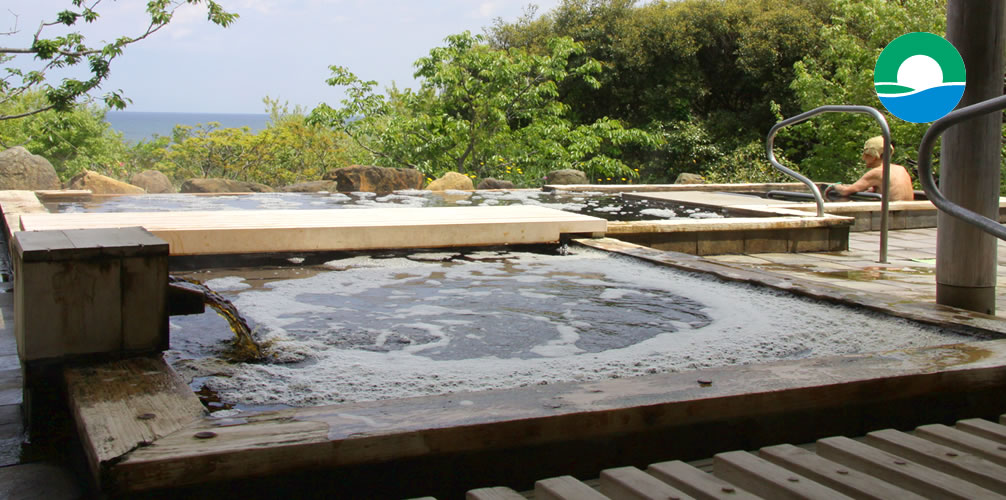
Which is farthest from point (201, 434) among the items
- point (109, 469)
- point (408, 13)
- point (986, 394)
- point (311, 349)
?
point (408, 13)

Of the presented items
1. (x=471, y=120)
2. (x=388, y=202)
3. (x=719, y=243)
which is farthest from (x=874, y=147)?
Answer: (x=471, y=120)

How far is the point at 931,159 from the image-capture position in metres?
2.73

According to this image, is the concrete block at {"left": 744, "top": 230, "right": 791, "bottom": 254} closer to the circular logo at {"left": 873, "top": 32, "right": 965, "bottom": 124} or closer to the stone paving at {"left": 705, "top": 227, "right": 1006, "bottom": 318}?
the stone paving at {"left": 705, "top": 227, "right": 1006, "bottom": 318}

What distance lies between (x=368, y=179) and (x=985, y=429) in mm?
10229

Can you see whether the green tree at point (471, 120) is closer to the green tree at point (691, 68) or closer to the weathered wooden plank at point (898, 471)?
the green tree at point (691, 68)

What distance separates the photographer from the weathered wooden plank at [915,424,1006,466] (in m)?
1.86

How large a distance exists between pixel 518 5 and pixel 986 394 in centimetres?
2130

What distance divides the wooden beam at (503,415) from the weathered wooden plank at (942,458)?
21 cm

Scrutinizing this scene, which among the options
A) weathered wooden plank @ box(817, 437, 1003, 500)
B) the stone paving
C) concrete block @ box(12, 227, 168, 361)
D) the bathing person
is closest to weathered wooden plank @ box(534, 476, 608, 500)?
weathered wooden plank @ box(817, 437, 1003, 500)

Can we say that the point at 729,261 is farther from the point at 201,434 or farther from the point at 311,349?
the point at 201,434

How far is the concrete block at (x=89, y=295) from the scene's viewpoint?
2.26m

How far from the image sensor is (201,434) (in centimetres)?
172

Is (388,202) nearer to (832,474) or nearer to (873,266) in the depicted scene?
(873,266)

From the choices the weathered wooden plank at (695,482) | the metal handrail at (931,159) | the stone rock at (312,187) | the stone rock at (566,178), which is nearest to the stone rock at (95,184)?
the stone rock at (312,187)
